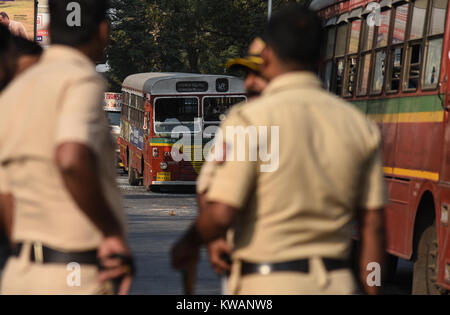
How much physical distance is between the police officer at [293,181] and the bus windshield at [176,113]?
2490cm

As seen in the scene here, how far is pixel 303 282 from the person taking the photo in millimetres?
4113

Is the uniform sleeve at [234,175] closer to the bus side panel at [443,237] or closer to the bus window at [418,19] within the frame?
the bus side panel at [443,237]

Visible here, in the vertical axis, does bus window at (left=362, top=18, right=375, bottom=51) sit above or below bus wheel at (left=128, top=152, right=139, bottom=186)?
above

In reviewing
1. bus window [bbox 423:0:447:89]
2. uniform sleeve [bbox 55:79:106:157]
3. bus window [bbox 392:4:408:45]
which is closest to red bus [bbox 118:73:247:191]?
bus window [bbox 392:4:408:45]

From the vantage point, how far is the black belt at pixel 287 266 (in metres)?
4.10

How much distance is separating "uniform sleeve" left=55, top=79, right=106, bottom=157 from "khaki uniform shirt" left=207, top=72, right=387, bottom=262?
43 cm

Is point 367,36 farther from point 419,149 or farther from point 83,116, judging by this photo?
point 83,116

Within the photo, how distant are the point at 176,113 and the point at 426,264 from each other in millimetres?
18748

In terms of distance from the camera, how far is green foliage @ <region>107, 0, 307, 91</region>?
4456cm

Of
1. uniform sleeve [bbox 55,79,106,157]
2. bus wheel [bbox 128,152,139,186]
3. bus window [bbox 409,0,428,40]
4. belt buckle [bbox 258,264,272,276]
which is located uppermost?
bus window [bbox 409,0,428,40]

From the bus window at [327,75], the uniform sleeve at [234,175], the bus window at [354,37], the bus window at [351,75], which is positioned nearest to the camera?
the uniform sleeve at [234,175]

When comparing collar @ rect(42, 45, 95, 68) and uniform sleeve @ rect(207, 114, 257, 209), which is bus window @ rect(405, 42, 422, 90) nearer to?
collar @ rect(42, 45, 95, 68)

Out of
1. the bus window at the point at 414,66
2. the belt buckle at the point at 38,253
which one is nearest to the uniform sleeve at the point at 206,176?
the belt buckle at the point at 38,253

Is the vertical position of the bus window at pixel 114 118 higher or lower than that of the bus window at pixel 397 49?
lower
